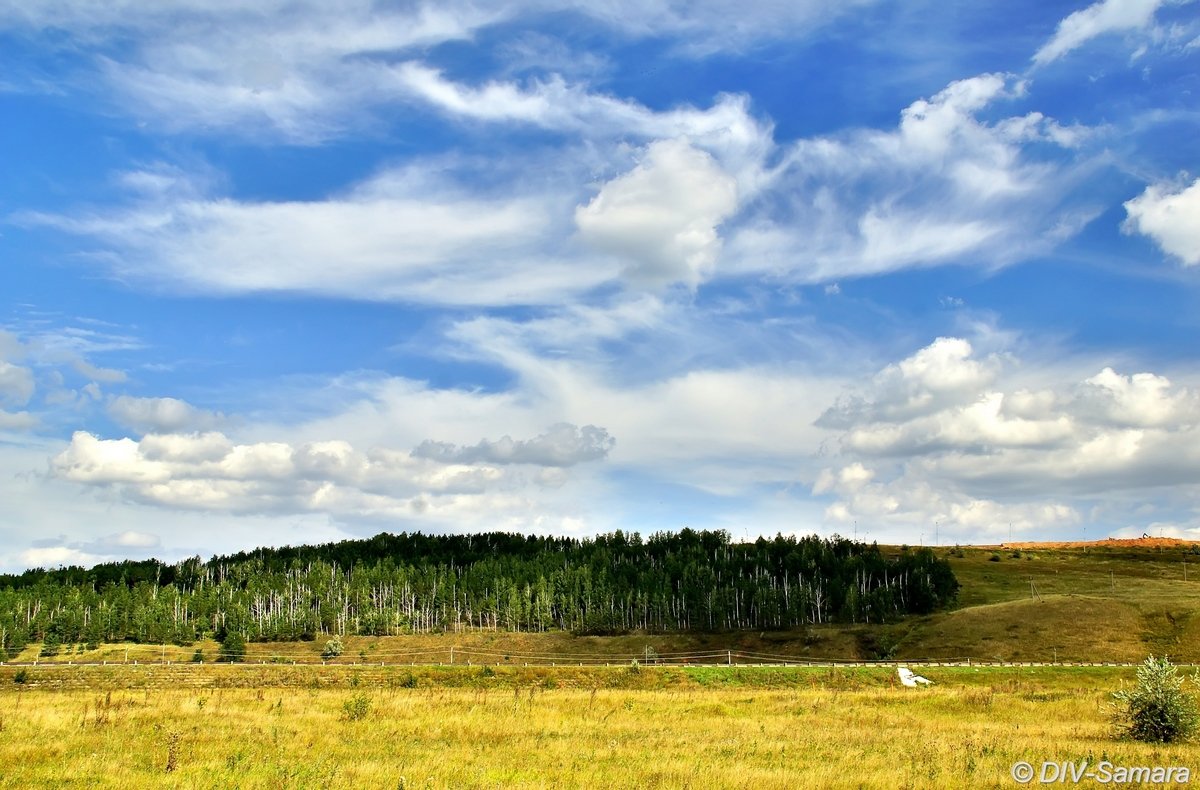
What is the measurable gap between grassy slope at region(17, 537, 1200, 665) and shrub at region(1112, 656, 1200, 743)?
81573 mm

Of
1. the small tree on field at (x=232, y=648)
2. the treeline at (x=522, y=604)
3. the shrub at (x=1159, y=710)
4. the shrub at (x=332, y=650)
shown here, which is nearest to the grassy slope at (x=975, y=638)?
the shrub at (x=332, y=650)

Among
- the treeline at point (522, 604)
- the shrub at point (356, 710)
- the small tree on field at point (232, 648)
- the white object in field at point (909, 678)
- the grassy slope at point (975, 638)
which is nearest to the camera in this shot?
the shrub at point (356, 710)

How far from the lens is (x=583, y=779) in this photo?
18.9 m

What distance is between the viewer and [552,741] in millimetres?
25891

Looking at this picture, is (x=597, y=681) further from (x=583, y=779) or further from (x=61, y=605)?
(x=61, y=605)

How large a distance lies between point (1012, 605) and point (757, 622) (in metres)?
51.0

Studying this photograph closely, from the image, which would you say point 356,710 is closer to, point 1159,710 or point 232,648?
point 1159,710

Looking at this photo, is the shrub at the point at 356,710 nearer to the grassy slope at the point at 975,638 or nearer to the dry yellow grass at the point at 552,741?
the dry yellow grass at the point at 552,741

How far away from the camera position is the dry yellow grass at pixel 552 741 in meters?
19.1

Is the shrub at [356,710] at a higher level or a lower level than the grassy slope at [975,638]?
higher

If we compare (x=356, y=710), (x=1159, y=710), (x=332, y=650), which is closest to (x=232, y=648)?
(x=332, y=650)

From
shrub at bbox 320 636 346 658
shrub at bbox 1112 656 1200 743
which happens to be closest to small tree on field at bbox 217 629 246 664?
shrub at bbox 320 636 346 658

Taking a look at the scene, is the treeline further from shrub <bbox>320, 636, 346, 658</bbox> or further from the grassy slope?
shrub <bbox>320, 636, 346, 658</bbox>

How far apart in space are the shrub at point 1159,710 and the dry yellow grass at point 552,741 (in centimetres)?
135
